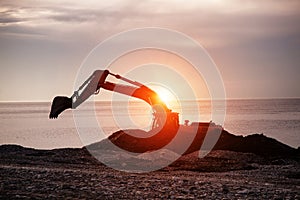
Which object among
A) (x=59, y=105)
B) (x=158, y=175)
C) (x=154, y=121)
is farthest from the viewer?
(x=154, y=121)

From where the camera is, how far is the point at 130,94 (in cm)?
3941

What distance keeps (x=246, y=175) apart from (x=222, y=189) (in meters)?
6.63

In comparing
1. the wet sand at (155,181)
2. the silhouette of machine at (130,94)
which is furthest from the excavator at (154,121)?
the wet sand at (155,181)

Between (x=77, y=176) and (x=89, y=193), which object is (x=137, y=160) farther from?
(x=89, y=193)

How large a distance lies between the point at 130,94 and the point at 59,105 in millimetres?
5436

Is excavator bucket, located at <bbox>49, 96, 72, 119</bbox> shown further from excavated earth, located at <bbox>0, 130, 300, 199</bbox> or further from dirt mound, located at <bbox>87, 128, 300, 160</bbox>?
dirt mound, located at <bbox>87, 128, 300, 160</bbox>

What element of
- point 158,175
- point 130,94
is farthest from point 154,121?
point 158,175

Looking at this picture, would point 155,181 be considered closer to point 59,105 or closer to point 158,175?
point 158,175

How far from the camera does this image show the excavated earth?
19.9 meters

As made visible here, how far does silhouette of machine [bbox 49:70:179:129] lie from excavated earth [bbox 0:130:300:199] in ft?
8.88

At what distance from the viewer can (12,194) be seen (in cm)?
1866

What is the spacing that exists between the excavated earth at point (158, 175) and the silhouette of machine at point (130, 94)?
2.71 meters

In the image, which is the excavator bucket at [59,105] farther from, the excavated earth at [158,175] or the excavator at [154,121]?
the excavated earth at [158,175]

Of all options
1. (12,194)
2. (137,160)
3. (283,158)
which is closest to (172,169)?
(137,160)
